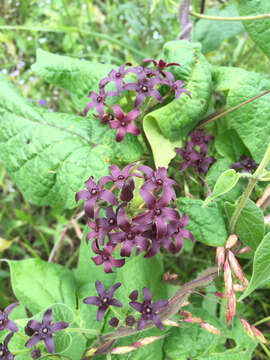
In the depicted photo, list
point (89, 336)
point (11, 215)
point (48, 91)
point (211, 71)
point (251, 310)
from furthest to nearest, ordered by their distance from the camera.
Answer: point (48, 91) < point (11, 215) < point (251, 310) < point (211, 71) < point (89, 336)

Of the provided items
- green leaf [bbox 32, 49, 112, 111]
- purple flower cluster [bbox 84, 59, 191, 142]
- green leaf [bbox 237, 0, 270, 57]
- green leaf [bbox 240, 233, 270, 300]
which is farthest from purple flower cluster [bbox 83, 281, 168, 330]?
green leaf [bbox 237, 0, 270, 57]

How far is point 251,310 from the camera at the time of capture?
56.5 inches

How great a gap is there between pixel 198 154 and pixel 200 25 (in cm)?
63

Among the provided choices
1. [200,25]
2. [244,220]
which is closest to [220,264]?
[244,220]

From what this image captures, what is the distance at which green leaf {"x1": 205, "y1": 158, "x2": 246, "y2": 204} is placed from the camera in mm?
1122

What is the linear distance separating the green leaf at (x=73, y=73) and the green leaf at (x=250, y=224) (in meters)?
0.62

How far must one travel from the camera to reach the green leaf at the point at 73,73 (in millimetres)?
1268

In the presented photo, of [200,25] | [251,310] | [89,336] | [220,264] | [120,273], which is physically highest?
[200,25]

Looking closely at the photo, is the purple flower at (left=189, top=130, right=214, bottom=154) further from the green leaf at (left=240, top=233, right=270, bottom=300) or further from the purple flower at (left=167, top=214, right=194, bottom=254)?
the green leaf at (left=240, top=233, right=270, bottom=300)

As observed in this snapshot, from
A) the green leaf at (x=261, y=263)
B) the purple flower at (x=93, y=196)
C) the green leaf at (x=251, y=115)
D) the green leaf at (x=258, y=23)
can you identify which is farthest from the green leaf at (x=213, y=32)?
the green leaf at (x=261, y=263)

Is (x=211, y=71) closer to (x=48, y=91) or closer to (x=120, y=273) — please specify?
(x=120, y=273)

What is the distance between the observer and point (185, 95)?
1.14 m

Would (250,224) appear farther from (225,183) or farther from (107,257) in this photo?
(107,257)

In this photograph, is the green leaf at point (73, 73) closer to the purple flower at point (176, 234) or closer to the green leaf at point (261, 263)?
the purple flower at point (176, 234)
